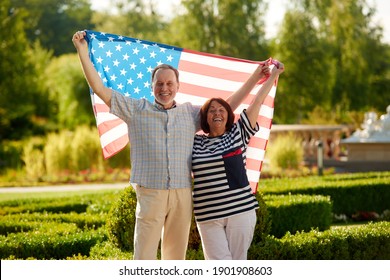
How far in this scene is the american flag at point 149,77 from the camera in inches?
207

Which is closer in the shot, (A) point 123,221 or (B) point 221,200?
(B) point 221,200

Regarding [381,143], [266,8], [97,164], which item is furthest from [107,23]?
[381,143]

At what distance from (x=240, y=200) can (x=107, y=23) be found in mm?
39234

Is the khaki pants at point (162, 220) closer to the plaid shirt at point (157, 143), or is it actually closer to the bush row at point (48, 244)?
the plaid shirt at point (157, 143)

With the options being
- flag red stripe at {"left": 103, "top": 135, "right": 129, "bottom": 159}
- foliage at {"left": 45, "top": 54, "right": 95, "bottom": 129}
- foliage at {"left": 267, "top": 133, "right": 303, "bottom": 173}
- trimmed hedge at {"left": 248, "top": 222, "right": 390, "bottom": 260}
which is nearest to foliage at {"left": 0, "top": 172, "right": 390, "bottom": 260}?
trimmed hedge at {"left": 248, "top": 222, "right": 390, "bottom": 260}

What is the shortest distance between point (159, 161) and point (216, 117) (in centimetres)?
49

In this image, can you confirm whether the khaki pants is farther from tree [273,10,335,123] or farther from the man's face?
tree [273,10,335,123]

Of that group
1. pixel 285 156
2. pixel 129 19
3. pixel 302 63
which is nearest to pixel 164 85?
pixel 285 156

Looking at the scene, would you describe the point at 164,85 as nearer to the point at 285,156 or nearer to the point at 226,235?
the point at 226,235

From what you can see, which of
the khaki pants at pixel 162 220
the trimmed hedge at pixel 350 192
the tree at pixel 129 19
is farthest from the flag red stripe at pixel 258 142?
the tree at pixel 129 19

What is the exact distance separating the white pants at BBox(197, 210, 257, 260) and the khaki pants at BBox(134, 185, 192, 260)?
0.15 metres

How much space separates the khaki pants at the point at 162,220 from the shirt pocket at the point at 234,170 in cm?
28

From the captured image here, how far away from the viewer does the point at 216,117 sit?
4477 millimetres

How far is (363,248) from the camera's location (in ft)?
21.3
